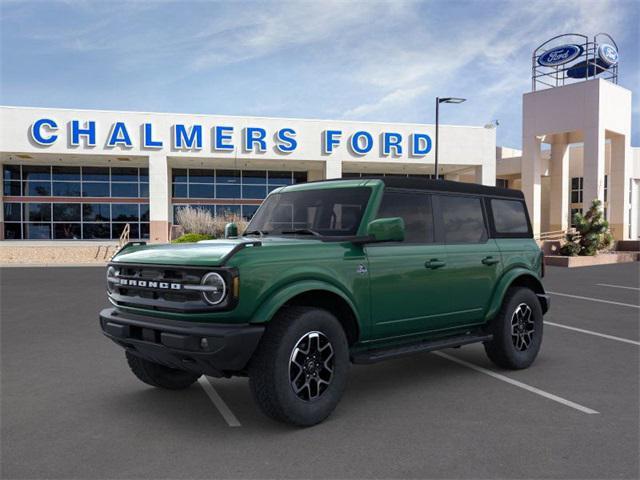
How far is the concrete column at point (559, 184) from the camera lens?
34.4m

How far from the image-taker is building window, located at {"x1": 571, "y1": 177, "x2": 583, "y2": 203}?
143ft

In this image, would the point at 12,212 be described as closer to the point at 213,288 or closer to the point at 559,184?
the point at 559,184

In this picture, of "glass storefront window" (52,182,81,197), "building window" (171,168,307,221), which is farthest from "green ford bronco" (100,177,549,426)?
"glass storefront window" (52,182,81,197)

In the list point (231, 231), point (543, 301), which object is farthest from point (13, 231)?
point (543, 301)

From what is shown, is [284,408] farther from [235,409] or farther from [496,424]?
[496,424]

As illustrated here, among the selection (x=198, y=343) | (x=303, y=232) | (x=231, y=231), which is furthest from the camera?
(x=231, y=231)

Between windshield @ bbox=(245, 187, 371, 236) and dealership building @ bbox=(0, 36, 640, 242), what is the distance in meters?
26.3

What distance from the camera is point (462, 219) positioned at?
5848 millimetres

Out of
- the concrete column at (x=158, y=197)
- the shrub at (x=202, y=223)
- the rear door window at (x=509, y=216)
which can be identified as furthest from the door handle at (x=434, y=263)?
the concrete column at (x=158, y=197)

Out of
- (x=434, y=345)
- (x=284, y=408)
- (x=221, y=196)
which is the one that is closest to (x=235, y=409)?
(x=284, y=408)

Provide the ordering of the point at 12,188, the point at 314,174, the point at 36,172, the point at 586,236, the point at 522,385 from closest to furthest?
the point at 522,385 < the point at 586,236 < the point at 12,188 < the point at 36,172 < the point at 314,174

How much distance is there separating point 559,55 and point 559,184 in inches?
303

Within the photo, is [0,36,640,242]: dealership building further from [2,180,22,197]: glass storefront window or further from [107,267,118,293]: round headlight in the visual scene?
[107,267,118,293]: round headlight

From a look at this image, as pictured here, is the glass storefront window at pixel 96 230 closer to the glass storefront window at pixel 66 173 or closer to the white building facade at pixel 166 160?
the white building facade at pixel 166 160
